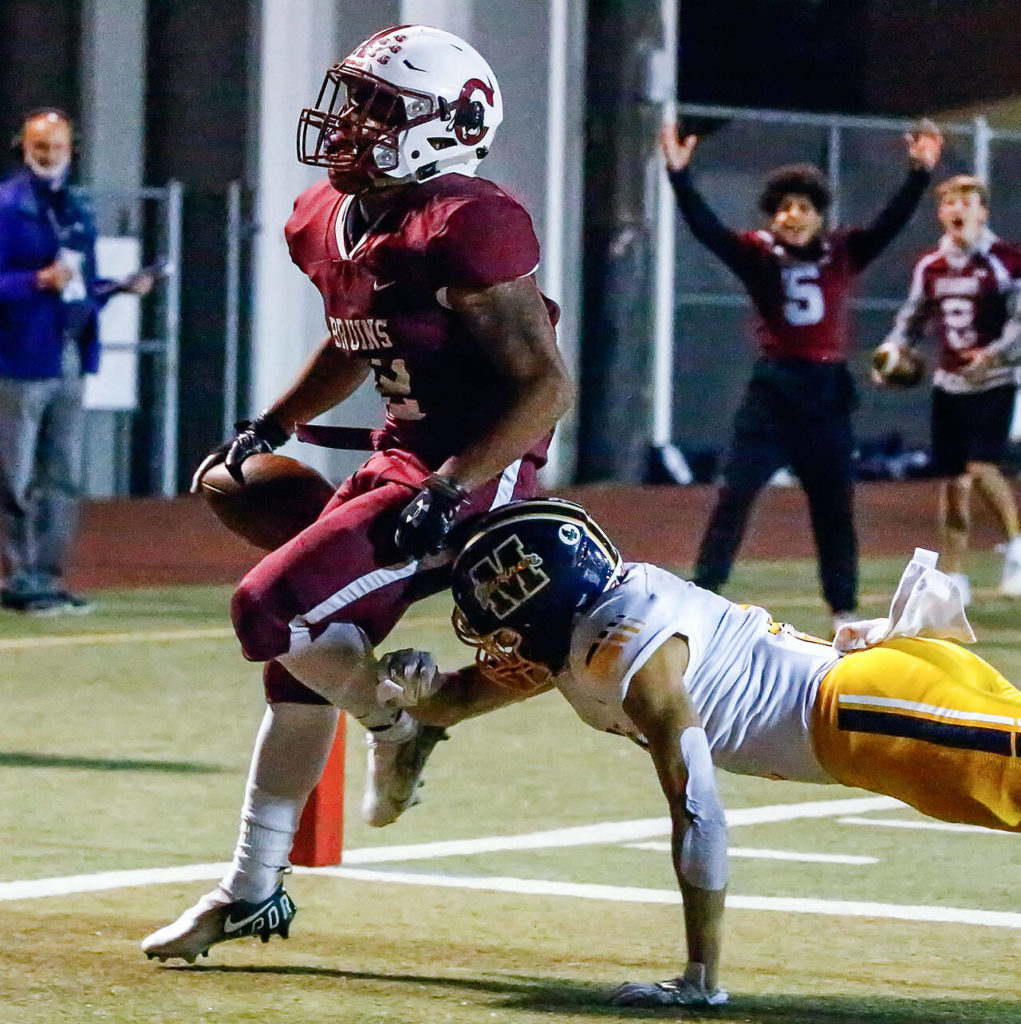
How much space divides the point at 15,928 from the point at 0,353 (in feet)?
19.1

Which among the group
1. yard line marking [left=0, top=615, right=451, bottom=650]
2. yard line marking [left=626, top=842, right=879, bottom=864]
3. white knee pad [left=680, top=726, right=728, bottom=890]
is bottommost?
yard line marking [left=0, top=615, right=451, bottom=650]

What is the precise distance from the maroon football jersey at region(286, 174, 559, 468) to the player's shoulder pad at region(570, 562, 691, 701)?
0.47 metres

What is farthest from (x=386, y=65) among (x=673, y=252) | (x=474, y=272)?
(x=673, y=252)

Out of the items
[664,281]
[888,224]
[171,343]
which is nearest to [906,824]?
[888,224]

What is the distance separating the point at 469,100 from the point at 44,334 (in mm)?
5993

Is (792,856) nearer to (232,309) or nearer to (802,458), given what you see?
(802,458)

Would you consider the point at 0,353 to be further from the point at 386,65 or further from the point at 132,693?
the point at 386,65

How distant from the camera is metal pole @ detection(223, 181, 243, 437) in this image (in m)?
18.1

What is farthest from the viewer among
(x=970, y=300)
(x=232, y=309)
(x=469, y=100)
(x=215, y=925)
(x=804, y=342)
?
(x=232, y=309)

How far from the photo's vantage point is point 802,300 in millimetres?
10344

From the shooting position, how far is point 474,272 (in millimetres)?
4602

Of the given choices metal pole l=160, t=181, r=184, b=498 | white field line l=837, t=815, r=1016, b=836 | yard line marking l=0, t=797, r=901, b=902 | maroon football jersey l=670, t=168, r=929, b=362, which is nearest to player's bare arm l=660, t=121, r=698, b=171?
maroon football jersey l=670, t=168, r=929, b=362

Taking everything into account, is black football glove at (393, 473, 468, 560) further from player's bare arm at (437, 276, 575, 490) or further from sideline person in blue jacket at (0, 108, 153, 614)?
sideline person in blue jacket at (0, 108, 153, 614)

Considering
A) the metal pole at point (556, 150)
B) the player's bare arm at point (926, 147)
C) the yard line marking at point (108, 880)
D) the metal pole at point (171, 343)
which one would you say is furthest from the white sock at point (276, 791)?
the metal pole at point (556, 150)
